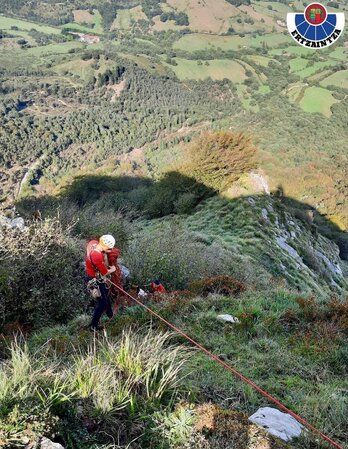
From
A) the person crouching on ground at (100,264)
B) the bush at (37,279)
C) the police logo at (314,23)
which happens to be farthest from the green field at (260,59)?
the person crouching on ground at (100,264)

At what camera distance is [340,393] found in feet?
15.0

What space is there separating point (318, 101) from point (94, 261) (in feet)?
347

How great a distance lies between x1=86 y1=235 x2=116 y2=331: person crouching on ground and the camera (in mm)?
6034

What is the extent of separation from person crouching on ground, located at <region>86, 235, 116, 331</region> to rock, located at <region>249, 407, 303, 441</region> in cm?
310

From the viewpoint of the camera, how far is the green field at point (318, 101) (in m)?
96.8

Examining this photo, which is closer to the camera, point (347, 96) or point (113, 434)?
point (113, 434)

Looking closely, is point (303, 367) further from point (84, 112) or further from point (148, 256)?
point (84, 112)

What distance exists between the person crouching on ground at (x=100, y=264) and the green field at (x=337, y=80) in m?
114

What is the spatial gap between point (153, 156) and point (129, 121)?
2254cm

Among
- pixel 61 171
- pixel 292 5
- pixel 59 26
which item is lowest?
pixel 61 171

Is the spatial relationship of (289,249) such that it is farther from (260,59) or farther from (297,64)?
(260,59)

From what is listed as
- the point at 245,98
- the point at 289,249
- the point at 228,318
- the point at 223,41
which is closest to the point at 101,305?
the point at 228,318

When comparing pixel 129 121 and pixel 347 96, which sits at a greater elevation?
pixel 347 96

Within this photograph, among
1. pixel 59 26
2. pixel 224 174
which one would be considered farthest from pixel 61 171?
pixel 59 26
